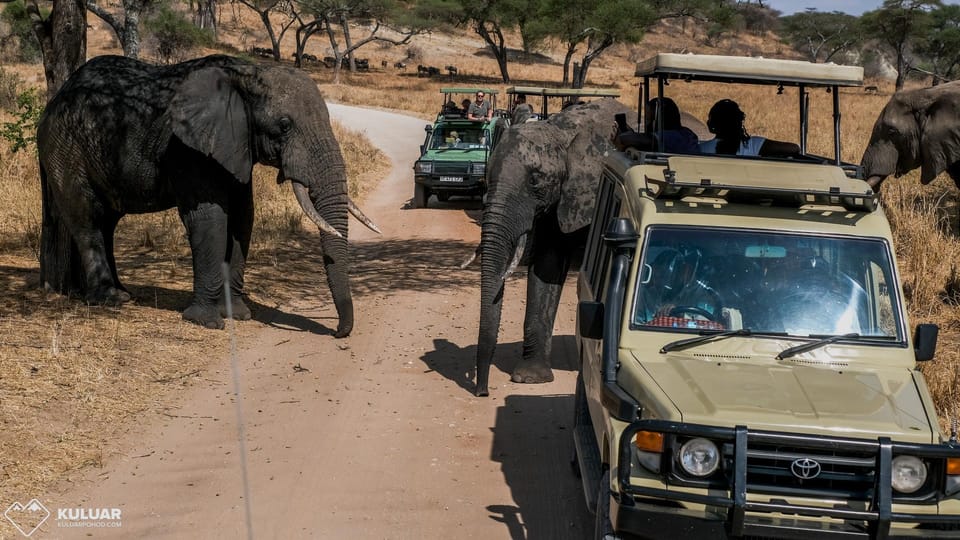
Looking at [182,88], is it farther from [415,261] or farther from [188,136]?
[415,261]

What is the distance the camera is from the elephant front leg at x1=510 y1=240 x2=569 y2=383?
9078 millimetres

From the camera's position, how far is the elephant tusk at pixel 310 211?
10273mm

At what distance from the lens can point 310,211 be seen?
10.3 meters

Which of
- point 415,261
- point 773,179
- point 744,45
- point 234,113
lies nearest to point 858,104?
point 415,261

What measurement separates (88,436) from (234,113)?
4087 millimetres

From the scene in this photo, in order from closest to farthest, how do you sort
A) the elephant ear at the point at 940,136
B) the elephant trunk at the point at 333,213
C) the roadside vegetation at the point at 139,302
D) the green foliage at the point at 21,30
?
1. the roadside vegetation at the point at 139,302
2. the elephant trunk at the point at 333,213
3. the elephant ear at the point at 940,136
4. the green foliage at the point at 21,30

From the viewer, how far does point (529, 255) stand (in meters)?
9.41

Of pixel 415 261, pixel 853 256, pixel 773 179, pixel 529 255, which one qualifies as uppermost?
pixel 773 179

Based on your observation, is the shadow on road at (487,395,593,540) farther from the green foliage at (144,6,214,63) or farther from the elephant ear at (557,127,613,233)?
the green foliage at (144,6,214,63)

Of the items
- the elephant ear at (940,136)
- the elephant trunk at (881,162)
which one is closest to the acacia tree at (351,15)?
the elephant trunk at (881,162)

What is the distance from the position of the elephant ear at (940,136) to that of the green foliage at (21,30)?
3879 cm

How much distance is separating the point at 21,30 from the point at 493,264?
156ft

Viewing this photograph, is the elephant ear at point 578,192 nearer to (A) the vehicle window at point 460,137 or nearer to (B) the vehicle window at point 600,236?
(B) the vehicle window at point 600,236

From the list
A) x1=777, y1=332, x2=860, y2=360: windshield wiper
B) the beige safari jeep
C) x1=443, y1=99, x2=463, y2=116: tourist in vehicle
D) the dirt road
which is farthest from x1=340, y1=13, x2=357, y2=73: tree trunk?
x1=777, y1=332, x2=860, y2=360: windshield wiper
